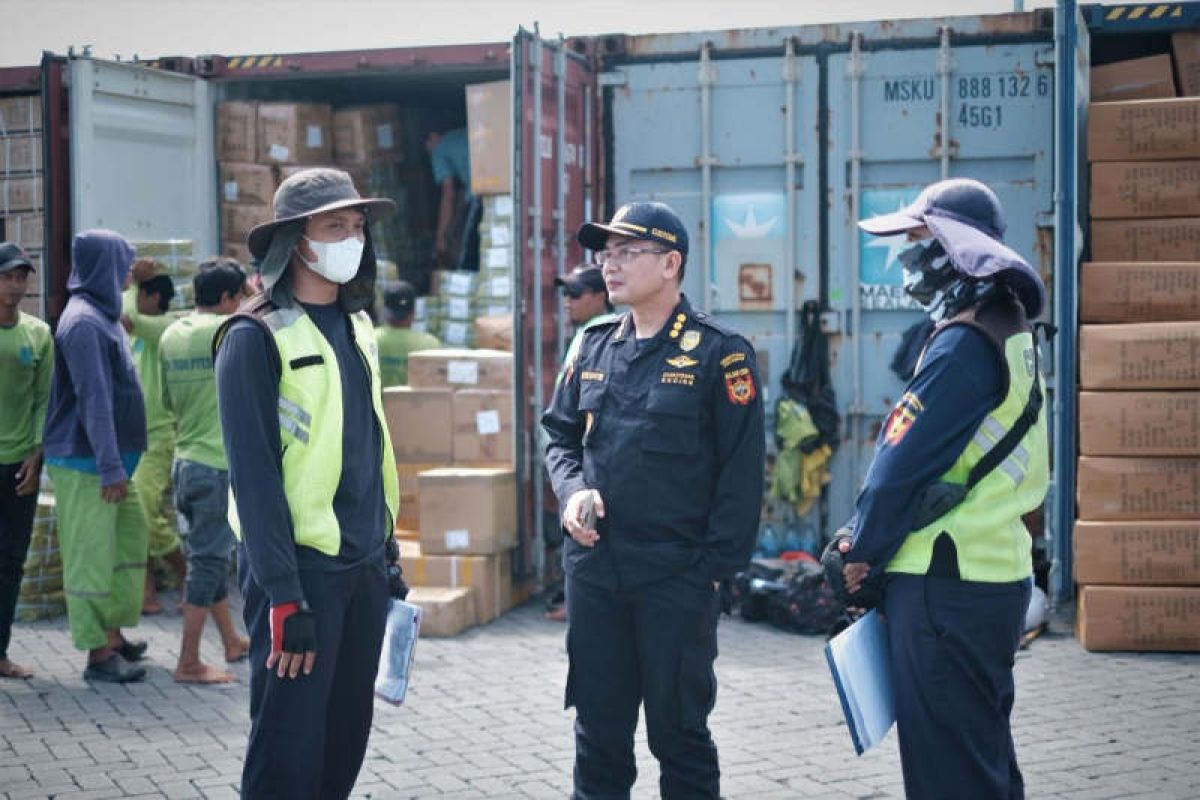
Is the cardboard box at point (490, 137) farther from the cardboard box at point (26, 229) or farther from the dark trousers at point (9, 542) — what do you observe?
the dark trousers at point (9, 542)

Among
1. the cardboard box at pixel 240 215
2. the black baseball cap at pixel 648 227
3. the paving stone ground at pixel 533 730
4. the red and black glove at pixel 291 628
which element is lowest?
the paving stone ground at pixel 533 730

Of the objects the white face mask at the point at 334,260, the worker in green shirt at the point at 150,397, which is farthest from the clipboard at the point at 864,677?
the worker in green shirt at the point at 150,397

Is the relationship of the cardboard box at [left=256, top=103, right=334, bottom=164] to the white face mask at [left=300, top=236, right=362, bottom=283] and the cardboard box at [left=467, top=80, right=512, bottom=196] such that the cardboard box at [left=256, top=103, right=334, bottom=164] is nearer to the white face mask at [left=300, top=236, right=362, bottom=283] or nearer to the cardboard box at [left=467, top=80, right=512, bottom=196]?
the cardboard box at [left=467, top=80, right=512, bottom=196]

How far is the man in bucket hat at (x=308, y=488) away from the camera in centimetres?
402

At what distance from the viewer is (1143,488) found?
7.81 meters

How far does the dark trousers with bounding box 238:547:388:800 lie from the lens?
4.06m

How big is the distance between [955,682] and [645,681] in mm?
1004

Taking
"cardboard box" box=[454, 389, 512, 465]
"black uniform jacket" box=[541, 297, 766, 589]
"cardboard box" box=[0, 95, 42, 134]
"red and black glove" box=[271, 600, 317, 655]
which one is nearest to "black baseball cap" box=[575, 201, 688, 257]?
"black uniform jacket" box=[541, 297, 766, 589]

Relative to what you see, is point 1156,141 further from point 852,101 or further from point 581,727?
A: point 581,727

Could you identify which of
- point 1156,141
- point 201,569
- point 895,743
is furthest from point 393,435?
point 1156,141

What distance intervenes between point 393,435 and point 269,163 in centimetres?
244

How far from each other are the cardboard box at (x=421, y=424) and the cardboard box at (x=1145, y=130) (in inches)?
155

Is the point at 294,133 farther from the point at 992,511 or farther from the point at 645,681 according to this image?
the point at 992,511

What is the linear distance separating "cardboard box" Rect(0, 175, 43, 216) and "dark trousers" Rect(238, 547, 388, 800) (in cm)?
611
